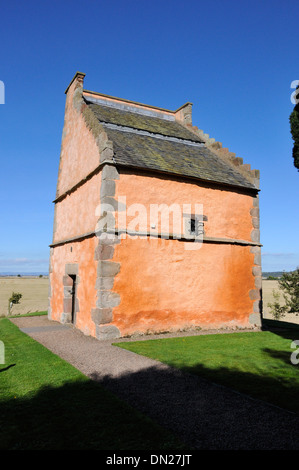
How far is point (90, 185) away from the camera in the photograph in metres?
12.5

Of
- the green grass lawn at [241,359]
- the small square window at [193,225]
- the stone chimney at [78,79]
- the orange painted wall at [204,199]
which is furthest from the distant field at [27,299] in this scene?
the green grass lawn at [241,359]

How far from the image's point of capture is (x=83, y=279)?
12.2m

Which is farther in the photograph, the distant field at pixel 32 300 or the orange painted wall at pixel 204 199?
the distant field at pixel 32 300

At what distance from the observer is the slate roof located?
12398 millimetres

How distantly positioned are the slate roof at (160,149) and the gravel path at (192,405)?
6.71 metres

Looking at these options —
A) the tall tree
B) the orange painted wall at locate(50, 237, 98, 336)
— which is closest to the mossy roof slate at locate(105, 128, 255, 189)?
the tall tree

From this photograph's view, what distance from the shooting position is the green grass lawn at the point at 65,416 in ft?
12.8

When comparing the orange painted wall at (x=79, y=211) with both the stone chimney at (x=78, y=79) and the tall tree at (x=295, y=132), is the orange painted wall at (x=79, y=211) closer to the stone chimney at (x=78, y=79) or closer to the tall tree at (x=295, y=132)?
the stone chimney at (x=78, y=79)

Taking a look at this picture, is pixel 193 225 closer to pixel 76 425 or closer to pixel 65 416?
pixel 65 416

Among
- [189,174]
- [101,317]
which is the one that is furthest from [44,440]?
[189,174]

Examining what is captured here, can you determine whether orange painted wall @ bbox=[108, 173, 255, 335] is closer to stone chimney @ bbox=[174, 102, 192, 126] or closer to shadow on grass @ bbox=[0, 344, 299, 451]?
shadow on grass @ bbox=[0, 344, 299, 451]

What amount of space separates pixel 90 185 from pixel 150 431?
973cm

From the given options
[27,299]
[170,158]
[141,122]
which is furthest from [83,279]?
[27,299]
